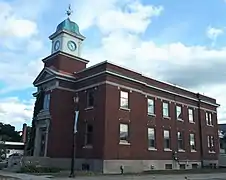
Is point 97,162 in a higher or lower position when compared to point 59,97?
lower

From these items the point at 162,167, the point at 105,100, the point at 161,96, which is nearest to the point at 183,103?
the point at 161,96

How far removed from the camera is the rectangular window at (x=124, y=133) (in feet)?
97.6

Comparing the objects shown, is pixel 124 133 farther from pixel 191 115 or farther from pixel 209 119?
pixel 209 119

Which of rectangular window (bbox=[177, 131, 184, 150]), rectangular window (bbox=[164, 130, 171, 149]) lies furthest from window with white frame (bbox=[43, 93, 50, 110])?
rectangular window (bbox=[177, 131, 184, 150])

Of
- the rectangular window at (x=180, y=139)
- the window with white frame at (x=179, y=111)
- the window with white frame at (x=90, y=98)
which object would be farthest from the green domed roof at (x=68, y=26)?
the rectangular window at (x=180, y=139)

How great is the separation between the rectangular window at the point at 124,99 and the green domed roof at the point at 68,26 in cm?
1092

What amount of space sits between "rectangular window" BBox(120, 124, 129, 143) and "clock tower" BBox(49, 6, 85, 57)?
11.0 m

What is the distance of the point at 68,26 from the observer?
36.5 meters

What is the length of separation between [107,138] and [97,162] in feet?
7.78

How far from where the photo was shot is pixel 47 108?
3294cm

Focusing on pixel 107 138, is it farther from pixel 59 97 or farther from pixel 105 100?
pixel 59 97

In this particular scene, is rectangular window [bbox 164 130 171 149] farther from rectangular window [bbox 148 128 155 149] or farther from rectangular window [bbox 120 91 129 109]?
rectangular window [bbox 120 91 129 109]

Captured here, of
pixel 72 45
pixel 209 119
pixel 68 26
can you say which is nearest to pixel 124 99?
pixel 72 45

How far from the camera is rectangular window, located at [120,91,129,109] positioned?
100ft
